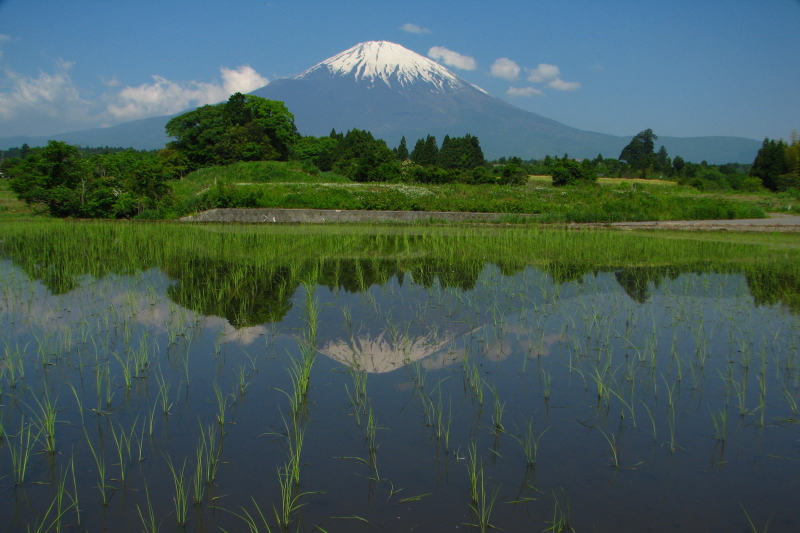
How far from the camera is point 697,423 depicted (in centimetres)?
285

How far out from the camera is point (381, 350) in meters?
4.01

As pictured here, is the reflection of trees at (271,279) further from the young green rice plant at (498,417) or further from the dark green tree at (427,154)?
the dark green tree at (427,154)

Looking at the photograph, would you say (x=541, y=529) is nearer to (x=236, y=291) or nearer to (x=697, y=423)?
(x=697, y=423)

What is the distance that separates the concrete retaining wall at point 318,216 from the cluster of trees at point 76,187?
2090 mm

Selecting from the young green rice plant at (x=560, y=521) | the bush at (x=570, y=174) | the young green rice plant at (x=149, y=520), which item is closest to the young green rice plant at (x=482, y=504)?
the young green rice plant at (x=560, y=521)

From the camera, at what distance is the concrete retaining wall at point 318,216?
16047mm

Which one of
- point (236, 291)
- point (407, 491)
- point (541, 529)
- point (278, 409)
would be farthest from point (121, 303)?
point (541, 529)

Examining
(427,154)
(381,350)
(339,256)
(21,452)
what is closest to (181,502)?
(21,452)

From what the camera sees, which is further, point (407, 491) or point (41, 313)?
point (41, 313)

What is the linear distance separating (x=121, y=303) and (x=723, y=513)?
5.08 m

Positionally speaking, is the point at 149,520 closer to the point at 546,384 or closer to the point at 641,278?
the point at 546,384

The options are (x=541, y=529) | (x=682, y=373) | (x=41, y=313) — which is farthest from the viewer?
(x=41, y=313)

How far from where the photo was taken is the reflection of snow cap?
12.2 feet

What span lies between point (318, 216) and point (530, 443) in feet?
46.1
